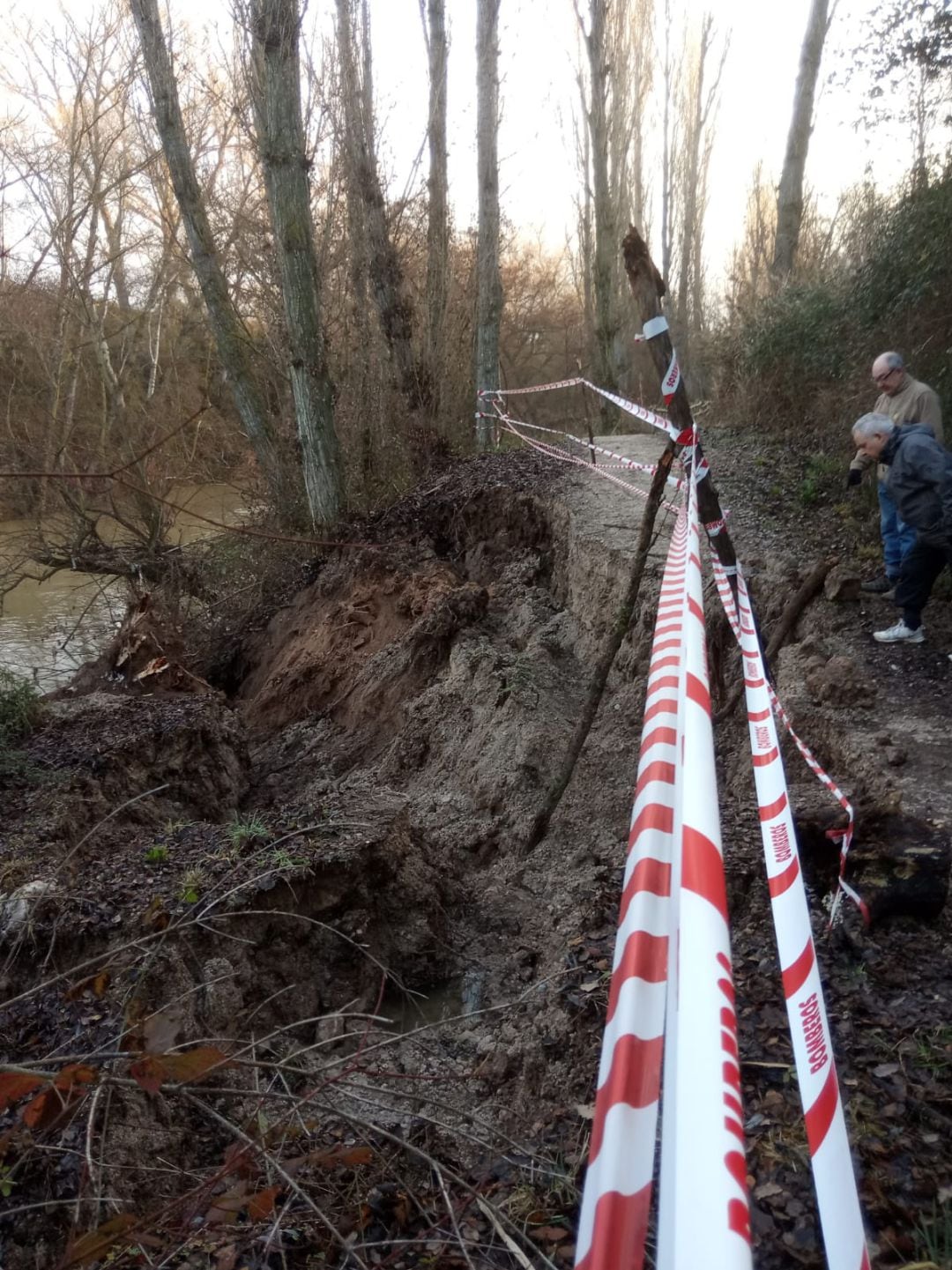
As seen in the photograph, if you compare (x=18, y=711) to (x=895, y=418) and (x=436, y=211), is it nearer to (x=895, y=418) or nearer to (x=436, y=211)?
(x=895, y=418)

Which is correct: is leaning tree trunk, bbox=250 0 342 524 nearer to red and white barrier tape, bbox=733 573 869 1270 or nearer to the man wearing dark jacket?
the man wearing dark jacket

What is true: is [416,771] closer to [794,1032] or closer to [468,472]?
[468,472]

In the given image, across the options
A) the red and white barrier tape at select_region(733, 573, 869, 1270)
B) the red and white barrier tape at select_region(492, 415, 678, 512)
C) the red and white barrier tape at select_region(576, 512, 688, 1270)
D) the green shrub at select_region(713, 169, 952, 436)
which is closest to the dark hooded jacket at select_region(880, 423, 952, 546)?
the green shrub at select_region(713, 169, 952, 436)

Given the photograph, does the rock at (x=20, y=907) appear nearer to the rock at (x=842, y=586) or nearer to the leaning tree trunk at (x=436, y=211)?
the rock at (x=842, y=586)

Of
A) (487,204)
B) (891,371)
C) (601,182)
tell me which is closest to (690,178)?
(601,182)

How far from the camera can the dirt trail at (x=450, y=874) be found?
2.40 metres

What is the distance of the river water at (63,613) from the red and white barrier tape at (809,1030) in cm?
787

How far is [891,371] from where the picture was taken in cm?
541

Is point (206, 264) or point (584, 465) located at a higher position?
point (206, 264)

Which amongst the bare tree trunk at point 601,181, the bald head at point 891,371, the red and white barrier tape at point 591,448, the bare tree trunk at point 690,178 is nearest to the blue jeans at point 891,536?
the bald head at point 891,371

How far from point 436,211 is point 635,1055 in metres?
11.7

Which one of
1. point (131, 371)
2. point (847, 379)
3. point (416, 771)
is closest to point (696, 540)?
point (416, 771)

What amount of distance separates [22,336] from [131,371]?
3362mm

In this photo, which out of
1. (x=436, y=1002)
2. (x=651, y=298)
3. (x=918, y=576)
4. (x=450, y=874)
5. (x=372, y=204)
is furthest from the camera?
(x=372, y=204)
